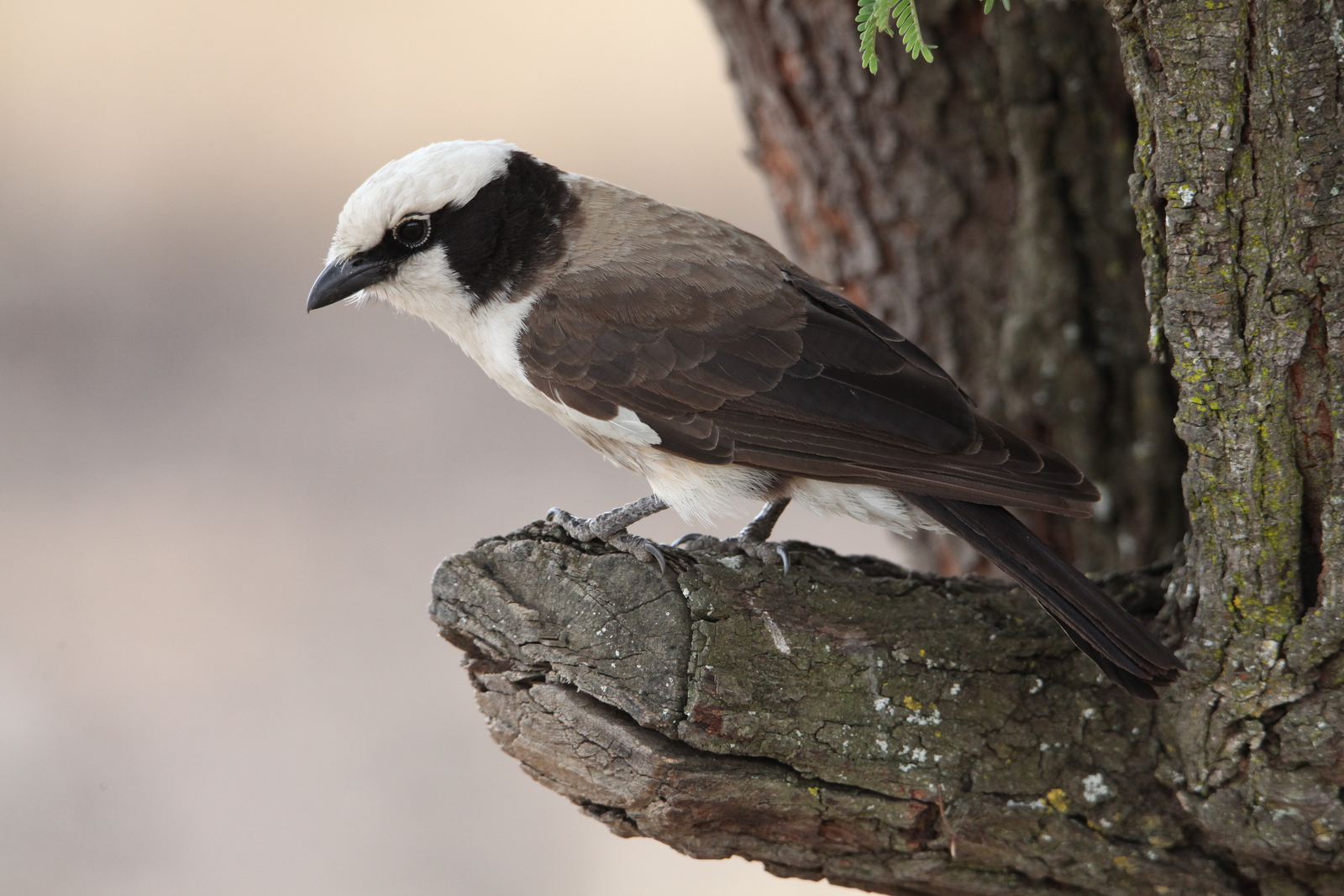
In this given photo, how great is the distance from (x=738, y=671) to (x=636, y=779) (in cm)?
34

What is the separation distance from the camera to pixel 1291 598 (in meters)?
2.73

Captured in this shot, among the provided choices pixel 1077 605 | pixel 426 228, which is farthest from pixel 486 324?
pixel 1077 605

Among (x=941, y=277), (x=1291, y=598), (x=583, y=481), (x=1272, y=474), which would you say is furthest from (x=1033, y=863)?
(x=583, y=481)

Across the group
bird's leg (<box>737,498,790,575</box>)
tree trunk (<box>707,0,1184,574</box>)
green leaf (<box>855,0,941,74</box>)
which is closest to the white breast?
bird's leg (<box>737,498,790,575</box>)

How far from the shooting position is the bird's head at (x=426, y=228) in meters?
3.56

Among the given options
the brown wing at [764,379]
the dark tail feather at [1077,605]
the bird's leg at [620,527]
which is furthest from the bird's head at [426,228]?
the dark tail feather at [1077,605]

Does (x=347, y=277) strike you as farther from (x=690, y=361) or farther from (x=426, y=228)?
(x=690, y=361)

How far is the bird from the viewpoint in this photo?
3160 mm

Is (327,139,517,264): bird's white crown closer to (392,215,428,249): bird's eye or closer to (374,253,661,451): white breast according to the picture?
(392,215,428,249): bird's eye

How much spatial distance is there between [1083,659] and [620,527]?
4.18 ft

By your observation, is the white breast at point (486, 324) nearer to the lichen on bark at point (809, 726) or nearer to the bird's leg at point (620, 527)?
the bird's leg at point (620, 527)

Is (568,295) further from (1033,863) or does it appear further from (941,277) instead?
(1033,863)

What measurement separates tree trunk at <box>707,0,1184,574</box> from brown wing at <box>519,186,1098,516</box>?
100cm

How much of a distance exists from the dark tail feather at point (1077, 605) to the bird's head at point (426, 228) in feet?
5.26
